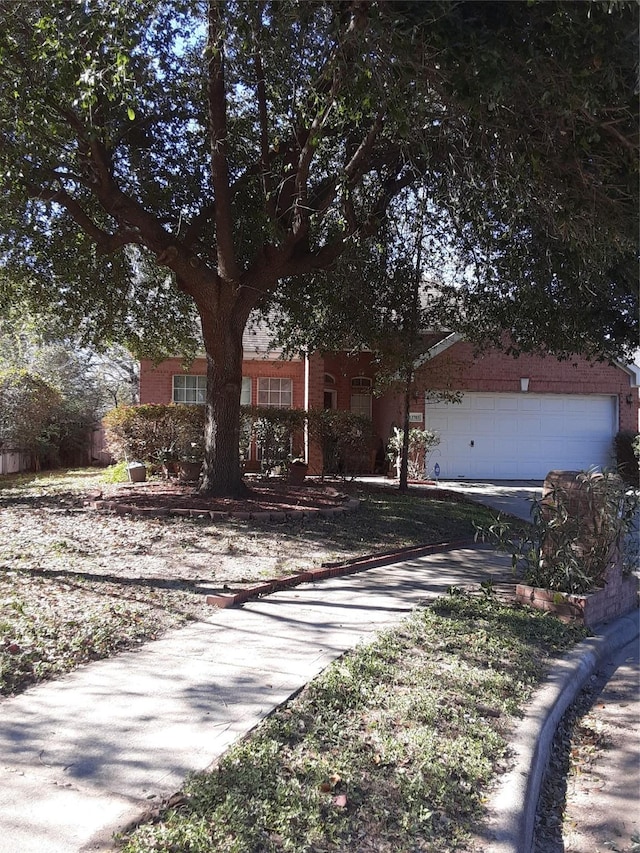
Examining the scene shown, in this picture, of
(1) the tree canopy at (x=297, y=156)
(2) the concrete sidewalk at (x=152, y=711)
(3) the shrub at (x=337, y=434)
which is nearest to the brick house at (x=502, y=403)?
(3) the shrub at (x=337, y=434)

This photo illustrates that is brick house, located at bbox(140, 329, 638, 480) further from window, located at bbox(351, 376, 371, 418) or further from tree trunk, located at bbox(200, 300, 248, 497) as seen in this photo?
tree trunk, located at bbox(200, 300, 248, 497)

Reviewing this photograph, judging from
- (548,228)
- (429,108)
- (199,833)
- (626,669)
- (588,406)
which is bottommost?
(626,669)

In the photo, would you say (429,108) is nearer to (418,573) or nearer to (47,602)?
(418,573)

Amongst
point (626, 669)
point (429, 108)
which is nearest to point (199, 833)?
point (626, 669)

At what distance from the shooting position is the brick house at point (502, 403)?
19359mm

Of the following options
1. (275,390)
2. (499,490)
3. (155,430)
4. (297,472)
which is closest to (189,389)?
(275,390)

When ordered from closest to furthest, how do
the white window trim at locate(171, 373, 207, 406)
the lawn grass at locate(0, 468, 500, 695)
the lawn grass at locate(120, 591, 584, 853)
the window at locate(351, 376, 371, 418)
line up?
the lawn grass at locate(120, 591, 584, 853) → the lawn grass at locate(0, 468, 500, 695) → the white window trim at locate(171, 373, 207, 406) → the window at locate(351, 376, 371, 418)

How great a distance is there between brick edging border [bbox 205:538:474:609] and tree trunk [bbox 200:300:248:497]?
3.35m

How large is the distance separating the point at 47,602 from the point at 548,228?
6436mm

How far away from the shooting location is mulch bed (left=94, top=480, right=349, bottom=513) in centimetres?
1031

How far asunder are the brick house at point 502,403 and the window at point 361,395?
1.55 metres

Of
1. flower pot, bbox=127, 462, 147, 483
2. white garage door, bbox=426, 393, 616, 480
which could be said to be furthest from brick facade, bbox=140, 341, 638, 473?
flower pot, bbox=127, 462, 147, 483

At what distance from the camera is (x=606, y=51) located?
4.95m

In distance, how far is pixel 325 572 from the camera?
A: 754 cm
